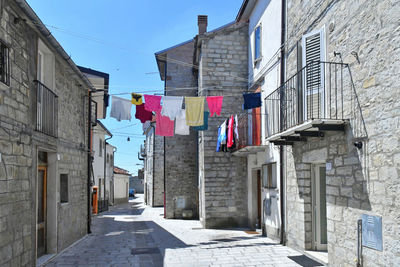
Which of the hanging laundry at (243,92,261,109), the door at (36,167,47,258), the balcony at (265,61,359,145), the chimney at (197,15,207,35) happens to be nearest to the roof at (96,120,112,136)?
the chimney at (197,15,207,35)

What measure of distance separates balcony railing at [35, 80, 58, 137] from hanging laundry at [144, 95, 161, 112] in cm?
257

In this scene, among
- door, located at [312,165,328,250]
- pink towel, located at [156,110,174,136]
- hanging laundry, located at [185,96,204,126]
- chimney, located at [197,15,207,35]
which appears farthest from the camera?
chimney, located at [197,15,207,35]

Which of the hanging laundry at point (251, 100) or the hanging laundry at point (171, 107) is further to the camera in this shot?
the hanging laundry at point (171, 107)

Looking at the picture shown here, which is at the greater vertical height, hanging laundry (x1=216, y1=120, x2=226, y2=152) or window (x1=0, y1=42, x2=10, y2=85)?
window (x1=0, y1=42, x2=10, y2=85)

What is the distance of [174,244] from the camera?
9.41 metres

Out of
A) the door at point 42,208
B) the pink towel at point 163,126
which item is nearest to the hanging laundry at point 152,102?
the pink towel at point 163,126

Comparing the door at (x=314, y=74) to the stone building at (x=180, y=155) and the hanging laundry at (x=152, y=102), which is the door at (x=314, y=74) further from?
the stone building at (x=180, y=155)

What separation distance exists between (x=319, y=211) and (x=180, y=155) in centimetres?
994

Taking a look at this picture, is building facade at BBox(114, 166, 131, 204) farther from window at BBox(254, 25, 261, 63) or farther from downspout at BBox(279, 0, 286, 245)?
downspout at BBox(279, 0, 286, 245)

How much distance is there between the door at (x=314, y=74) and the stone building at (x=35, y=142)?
511 cm

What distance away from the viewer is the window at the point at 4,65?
557 centimetres

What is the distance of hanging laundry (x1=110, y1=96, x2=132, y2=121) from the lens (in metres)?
10.3

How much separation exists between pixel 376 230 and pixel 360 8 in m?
3.33

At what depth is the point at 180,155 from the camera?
664 inches
